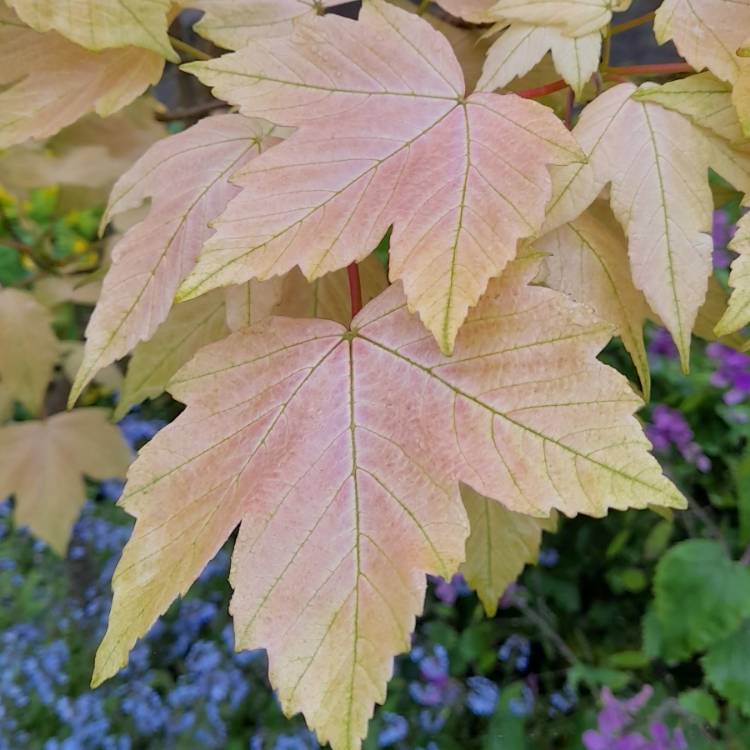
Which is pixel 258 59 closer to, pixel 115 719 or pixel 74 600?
pixel 115 719

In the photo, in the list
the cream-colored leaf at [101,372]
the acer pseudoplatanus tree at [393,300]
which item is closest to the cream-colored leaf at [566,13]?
the acer pseudoplatanus tree at [393,300]

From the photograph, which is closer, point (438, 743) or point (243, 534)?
point (243, 534)

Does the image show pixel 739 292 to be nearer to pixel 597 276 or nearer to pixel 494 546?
pixel 597 276

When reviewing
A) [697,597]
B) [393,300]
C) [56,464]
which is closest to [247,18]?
[393,300]

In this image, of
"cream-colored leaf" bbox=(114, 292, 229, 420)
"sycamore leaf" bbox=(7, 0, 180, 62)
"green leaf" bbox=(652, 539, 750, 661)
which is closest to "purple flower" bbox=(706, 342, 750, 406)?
"green leaf" bbox=(652, 539, 750, 661)

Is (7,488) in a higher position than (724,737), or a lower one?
higher

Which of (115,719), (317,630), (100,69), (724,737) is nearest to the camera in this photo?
(317,630)

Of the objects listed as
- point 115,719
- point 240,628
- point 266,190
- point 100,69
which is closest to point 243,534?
point 240,628
